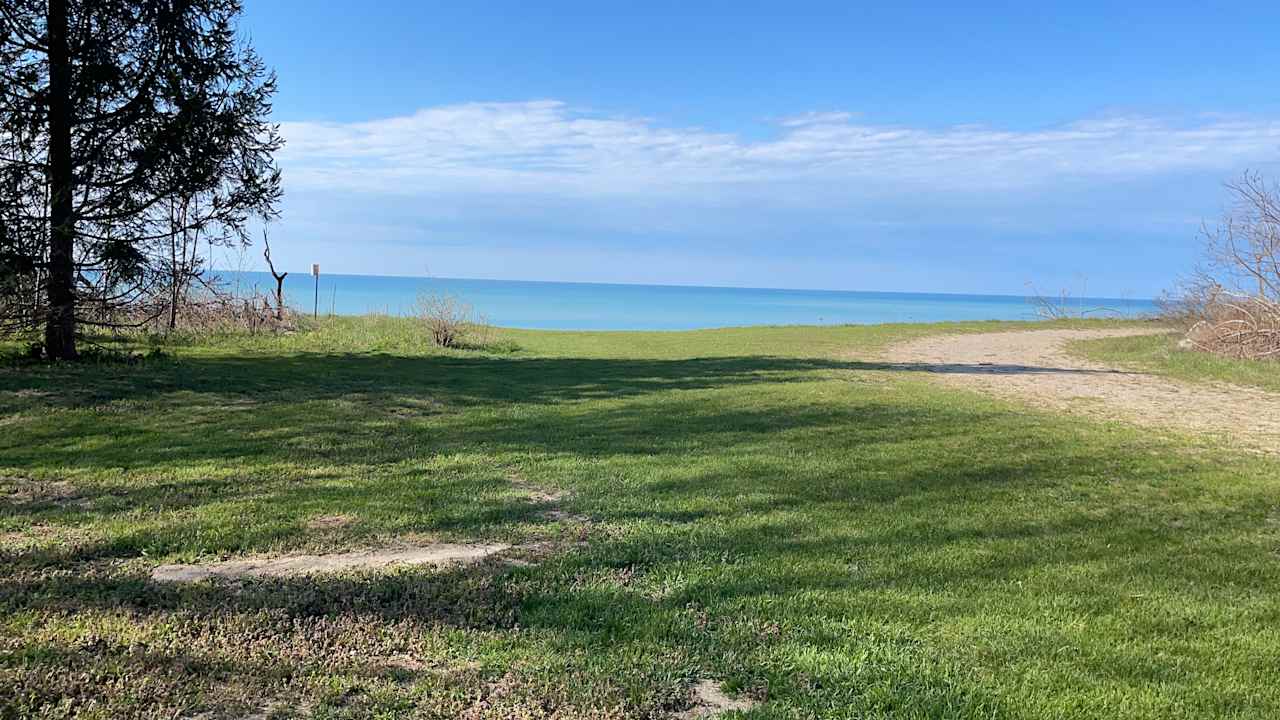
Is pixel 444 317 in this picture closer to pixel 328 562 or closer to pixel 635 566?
pixel 328 562

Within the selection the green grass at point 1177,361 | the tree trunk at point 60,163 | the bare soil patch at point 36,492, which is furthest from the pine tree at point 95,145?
the green grass at point 1177,361

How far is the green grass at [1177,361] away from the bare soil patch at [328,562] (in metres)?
15.1

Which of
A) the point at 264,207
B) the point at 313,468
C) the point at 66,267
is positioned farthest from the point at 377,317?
the point at 313,468

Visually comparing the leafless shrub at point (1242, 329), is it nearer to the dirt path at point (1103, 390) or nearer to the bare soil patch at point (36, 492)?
the dirt path at point (1103, 390)

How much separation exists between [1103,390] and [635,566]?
1242 centimetres

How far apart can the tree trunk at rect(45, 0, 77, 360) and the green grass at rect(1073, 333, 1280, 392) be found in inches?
772

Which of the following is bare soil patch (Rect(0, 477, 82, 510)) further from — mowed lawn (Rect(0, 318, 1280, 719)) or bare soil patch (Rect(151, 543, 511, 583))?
bare soil patch (Rect(151, 543, 511, 583))

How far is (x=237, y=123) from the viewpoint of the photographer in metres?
14.0

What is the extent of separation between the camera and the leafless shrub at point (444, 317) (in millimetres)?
22516

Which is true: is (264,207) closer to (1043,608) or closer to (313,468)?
(313,468)

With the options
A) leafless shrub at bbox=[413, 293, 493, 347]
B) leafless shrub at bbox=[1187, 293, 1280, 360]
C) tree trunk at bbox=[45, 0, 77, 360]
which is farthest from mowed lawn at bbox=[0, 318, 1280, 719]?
leafless shrub at bbox=[1187, 293, 1280, 360]

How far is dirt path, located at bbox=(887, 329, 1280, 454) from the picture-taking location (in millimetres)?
10352

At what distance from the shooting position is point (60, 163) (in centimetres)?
1253

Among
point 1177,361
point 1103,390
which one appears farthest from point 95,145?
point 1177,361
